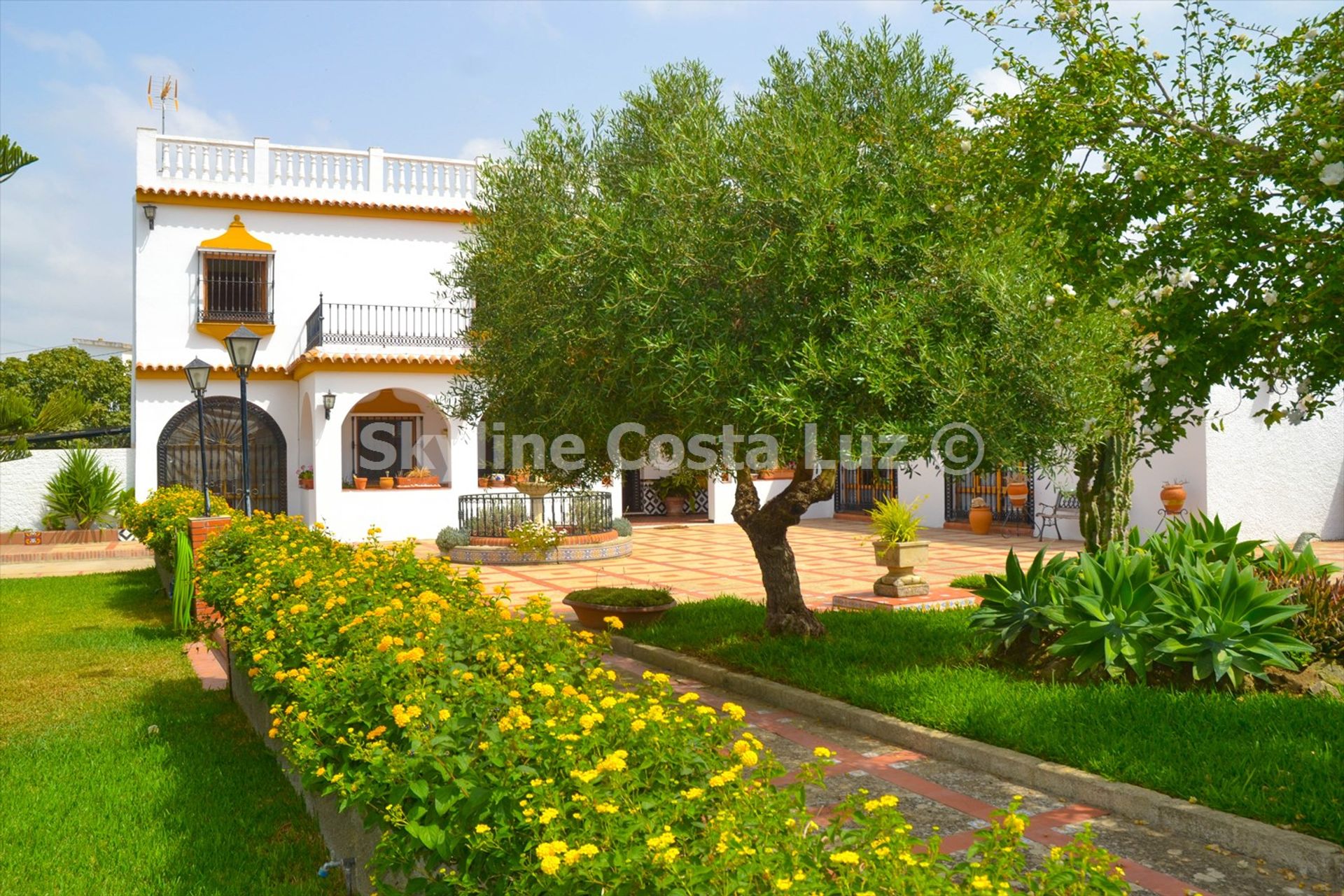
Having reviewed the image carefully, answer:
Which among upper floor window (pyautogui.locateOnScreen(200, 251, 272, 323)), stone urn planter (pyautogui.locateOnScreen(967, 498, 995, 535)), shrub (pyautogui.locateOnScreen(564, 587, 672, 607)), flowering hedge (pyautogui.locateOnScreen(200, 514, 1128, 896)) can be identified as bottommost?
shrub (pyautogui.locateOnScreen(564, 587, 672, 607))

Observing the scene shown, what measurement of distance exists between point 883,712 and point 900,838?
14.6ft

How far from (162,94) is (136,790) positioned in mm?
20546

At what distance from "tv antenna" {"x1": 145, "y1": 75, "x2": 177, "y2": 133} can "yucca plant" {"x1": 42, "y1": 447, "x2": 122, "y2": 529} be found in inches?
290

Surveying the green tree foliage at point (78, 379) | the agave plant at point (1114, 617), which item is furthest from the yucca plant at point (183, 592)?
the green tree foliage at point (78, 379)

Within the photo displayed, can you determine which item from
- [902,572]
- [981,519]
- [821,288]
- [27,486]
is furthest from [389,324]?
[821,288]

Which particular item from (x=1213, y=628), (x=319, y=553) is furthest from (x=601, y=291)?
(x=1213, y=628)

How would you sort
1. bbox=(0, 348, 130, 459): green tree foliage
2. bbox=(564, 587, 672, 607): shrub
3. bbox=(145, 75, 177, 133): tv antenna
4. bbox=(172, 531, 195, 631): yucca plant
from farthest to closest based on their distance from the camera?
bbox=(0, 348, 130, 459): green tree foliage → bbox=(145, 75, 177, 133): tv antenna → bbox=(564, 587, 672, 607): shrub → bbox=(172, 531, 195, 631): yucca plant

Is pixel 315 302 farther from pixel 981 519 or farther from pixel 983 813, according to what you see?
pixel 983 813

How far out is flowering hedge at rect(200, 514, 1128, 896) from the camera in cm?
208

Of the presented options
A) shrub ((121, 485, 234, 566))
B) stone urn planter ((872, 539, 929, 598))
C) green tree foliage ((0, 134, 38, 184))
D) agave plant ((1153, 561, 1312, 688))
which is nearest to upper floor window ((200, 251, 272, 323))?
shrub ((121, 485, 234, 566))

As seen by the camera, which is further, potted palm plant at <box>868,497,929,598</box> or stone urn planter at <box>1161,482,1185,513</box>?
stone urn planter at <box>1161,482,1185,513</box>

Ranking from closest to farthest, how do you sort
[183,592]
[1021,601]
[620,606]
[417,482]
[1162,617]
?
[1162,617] → [1021,601] → [183,592] → [620,606] → [417,482]

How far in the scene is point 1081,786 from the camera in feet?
16.5

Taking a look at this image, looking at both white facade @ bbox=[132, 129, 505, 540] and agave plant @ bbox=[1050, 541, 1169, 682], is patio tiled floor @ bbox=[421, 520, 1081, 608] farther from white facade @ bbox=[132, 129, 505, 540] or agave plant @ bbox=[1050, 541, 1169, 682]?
agave plant @ bbox=[1050, 541, 1169, 682]
